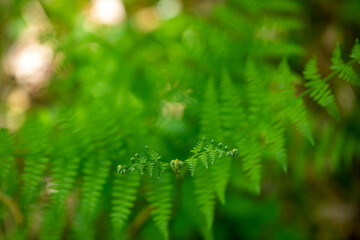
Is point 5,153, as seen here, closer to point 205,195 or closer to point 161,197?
point 161,197

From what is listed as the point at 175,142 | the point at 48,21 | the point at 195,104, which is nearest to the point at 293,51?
the point at 195,104

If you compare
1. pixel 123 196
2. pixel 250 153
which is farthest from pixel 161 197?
pixel 250 153

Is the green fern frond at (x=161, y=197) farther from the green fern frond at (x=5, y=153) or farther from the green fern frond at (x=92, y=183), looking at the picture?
the green fern frond at (x=5, y=153)

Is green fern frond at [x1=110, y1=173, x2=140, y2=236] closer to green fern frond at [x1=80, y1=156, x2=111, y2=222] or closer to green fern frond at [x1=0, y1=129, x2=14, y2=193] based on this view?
green fern frond at [x1=80, y1=156, x2=111, y2=222]

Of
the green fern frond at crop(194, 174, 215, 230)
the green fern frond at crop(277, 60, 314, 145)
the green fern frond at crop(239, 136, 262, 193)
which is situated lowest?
the green fern frond at crop(194, 174, 215, 230)

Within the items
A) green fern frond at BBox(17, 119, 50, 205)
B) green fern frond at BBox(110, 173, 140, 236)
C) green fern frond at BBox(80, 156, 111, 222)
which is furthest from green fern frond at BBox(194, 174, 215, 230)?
green fern frond at BBox(17, 119, 50, 205)

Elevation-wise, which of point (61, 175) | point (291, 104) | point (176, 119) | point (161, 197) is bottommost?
point (161, 197)
